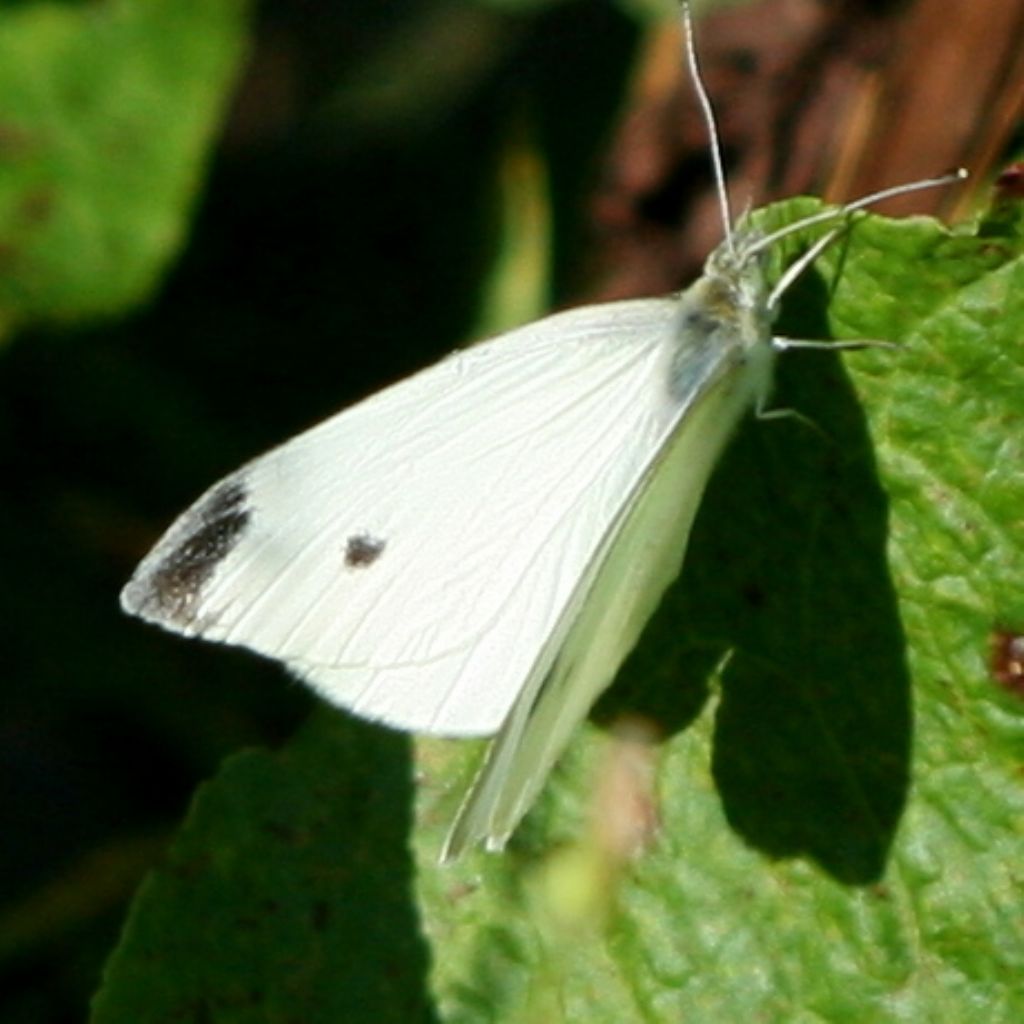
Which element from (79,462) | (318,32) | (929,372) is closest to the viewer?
(929,372)

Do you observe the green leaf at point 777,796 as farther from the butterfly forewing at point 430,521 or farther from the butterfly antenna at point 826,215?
the butterfly forewing at point 430,521

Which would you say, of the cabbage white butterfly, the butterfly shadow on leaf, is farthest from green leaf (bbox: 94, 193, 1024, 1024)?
the cabbage white butterfly

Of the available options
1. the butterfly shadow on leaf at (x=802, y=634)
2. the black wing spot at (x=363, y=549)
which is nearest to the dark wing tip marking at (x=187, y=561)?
the black wing spot at (x=363, y=549)

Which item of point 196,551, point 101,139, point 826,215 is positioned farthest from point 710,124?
point 101,139

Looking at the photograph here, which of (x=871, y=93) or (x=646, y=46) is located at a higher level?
(x=871, y=93)

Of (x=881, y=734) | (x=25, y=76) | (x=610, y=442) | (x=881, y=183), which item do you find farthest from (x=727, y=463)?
(x=25, y=76)

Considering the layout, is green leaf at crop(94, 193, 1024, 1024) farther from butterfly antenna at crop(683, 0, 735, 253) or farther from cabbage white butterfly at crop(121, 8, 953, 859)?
butterfly antenna at crop(683, 0, 735, 253)

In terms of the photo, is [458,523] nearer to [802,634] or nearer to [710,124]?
[802,634]

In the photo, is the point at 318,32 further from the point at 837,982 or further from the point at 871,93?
the point at 837,982
